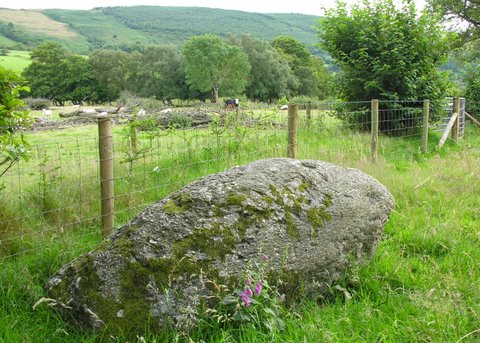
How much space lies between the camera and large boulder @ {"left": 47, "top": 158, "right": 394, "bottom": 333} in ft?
10.2

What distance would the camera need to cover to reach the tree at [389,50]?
13.5 m

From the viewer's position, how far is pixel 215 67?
83.9 meters

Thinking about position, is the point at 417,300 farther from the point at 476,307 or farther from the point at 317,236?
the point at 317,236

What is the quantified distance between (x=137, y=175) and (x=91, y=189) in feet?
2.82

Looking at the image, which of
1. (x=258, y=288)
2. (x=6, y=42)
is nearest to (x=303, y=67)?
(x=258, y=288)

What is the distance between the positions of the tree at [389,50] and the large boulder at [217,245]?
10.2 metres

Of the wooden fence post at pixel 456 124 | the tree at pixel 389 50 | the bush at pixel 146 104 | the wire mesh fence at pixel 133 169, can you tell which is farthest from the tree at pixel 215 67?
the wire mesh fence at pixel 133 169

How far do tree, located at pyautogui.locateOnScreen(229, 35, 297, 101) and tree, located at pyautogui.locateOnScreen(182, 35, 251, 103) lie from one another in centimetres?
305

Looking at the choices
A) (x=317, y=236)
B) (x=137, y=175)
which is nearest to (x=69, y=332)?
(x=317, y=236)

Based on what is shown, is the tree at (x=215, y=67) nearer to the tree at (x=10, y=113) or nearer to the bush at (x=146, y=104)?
the bush at (x=146, y=104)

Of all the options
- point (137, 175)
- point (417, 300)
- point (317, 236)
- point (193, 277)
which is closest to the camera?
point (193, 277)

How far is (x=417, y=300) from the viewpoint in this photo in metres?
3.45

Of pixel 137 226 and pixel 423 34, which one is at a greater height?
pixel 423 34

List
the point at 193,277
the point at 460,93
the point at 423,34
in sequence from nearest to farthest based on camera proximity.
→ 1. the point at 193,277
2. the point at 423,34
3. the point at 460,93
